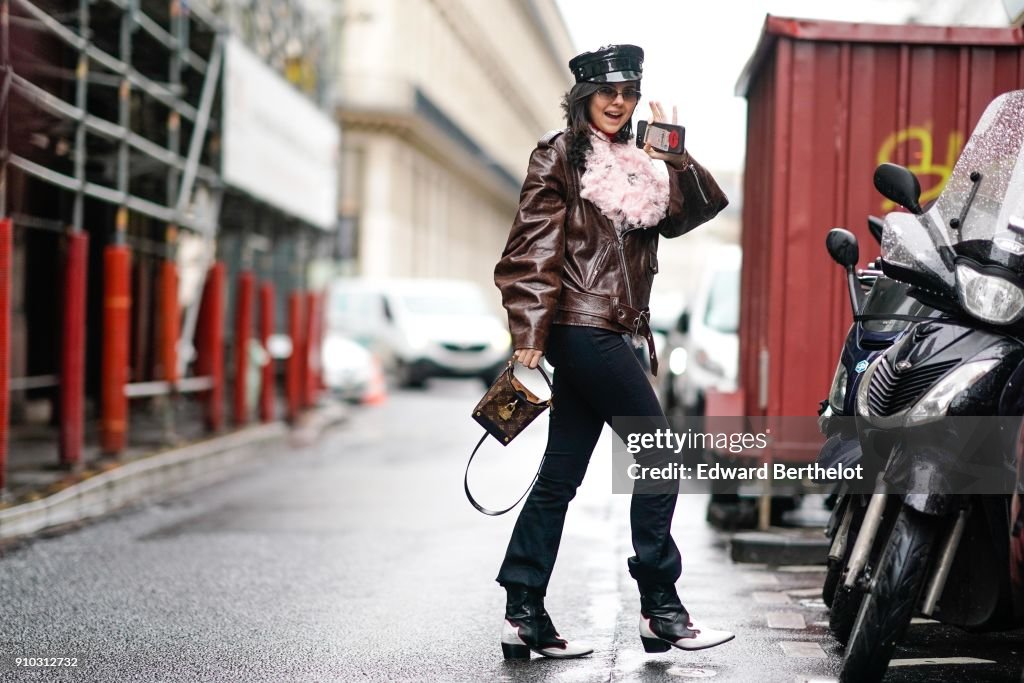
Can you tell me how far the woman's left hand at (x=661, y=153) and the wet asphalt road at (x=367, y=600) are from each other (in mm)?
1588

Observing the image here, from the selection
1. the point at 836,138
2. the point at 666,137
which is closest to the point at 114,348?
the point at 836,138

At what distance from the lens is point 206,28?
13.8 meters

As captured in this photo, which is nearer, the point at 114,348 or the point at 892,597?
the point at 892,597

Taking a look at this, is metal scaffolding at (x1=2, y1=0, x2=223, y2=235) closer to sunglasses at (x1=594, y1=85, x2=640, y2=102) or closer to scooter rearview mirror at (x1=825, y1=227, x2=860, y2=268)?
sunglasses at (x1=594, y1=85, x2=640, y2=102)

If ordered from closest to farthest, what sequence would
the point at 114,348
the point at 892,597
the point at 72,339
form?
the point at 892,597, the point at 72,339, the point at 114,348

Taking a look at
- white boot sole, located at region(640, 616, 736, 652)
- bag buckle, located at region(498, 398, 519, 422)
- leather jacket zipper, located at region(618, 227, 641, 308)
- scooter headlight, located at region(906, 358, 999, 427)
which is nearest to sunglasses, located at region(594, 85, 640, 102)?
leather jacket zipper, located at region(618, 227, 641, 308)

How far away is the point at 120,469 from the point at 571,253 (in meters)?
Result: 6.29

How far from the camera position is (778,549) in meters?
6.96

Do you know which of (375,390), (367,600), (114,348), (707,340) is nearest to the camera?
(367,600)

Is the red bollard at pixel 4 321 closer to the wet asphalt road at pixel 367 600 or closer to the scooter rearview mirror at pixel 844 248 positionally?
the wet asphalt road at pixel 367 600

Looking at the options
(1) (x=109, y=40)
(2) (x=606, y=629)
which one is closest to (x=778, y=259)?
(2) (x=606, y=629)

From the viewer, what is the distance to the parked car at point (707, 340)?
35.4 ft

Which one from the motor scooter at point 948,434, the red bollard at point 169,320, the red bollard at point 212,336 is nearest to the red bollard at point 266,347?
the red bollard at point 212,336

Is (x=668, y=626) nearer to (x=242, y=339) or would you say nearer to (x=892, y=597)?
(x=892, y=597)
